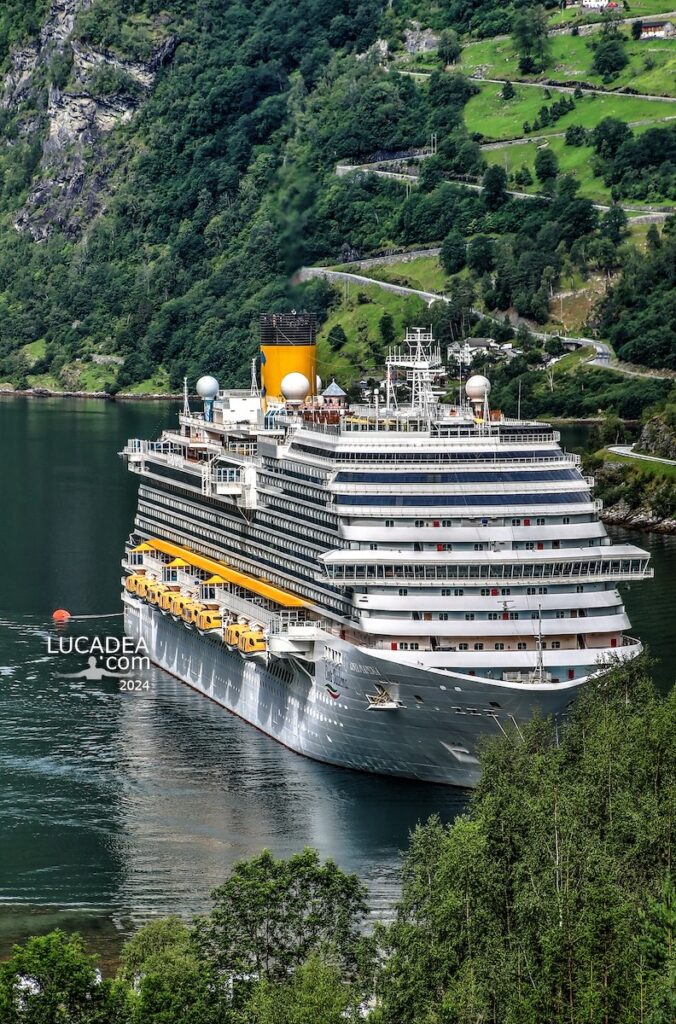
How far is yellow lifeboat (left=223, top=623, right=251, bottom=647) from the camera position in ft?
243

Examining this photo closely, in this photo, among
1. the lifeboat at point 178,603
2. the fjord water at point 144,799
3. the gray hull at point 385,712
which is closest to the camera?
the fjord water at point 144,799

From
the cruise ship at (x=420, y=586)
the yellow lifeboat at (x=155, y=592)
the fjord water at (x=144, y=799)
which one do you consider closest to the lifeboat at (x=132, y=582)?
the yellow lifeboat at (x=155, y=592)

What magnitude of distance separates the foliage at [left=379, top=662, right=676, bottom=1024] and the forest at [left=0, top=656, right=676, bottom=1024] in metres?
0.06

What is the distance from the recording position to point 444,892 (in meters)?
48.4

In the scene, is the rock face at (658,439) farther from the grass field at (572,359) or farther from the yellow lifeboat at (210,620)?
the yellow lifeboat at (210,620)

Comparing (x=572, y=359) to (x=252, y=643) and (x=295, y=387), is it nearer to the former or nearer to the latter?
(x=295, y=387)

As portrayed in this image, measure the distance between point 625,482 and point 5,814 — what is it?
8142 centimetres

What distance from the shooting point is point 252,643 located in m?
72.6

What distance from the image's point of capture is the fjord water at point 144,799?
59.6 metres

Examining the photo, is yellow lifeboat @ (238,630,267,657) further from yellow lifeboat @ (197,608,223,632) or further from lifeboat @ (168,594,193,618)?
lifeboat @ (168,594,193,618)

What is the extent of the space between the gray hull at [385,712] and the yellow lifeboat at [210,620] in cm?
187

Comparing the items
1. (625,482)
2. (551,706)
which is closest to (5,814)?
(551,706)

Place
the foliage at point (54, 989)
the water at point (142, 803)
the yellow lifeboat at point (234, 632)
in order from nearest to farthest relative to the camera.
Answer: the foliage at point (54, 989), the water at point (142, 803), the yellow lifeboat at point (234, 632)

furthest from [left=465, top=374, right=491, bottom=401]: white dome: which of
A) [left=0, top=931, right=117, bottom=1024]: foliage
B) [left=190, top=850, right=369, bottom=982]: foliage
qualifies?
[left=0, top=931, right=117, bottom=1024]: foliage
